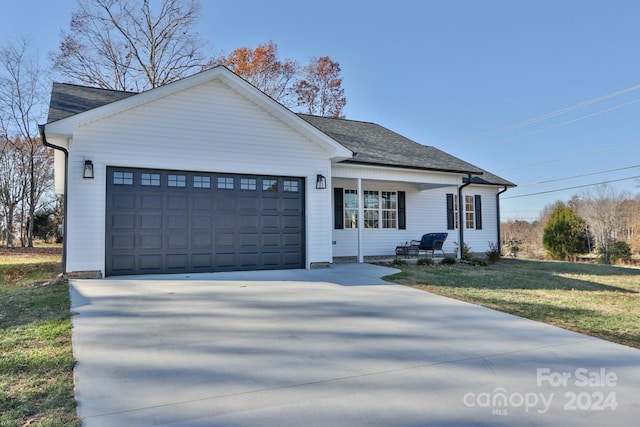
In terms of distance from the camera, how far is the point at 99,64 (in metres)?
22.1

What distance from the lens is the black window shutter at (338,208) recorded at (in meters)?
13.3

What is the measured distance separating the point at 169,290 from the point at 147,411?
4526mm

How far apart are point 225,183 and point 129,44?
1751 centimetres

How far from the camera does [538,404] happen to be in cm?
301

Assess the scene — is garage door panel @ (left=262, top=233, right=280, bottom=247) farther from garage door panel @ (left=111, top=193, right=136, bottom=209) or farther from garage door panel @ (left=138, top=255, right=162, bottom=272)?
garage door panel @ (left=111, top=193, right=136, bottom=209)

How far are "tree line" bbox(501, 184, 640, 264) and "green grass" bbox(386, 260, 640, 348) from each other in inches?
342

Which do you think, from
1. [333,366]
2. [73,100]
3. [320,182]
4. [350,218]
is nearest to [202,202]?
[320,182]

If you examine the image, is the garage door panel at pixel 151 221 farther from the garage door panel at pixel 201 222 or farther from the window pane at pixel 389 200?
the window pane at pixel 389 200

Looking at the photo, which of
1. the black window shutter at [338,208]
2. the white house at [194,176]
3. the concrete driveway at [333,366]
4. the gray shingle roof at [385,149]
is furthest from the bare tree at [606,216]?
the concrete driveway at [333,366]

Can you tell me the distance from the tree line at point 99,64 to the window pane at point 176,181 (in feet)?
42.8

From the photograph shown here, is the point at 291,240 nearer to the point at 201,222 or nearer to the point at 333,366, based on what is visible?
the point at 201,222

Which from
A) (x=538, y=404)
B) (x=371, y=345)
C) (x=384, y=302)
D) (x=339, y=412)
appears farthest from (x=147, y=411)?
(x=384, y=302)

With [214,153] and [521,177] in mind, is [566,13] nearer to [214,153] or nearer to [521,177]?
[214,153]

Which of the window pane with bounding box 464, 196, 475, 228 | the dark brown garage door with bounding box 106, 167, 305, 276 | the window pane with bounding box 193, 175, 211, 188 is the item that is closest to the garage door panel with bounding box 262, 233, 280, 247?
the dark brown garage door with bounding box 106, 167, 305, 276
